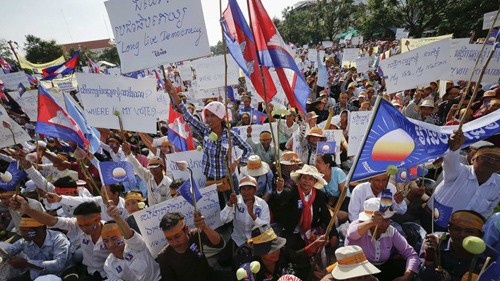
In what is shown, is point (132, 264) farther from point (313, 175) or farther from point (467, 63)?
point (467, 63)

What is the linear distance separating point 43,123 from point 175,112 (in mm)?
1963

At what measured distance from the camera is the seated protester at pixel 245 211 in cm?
333

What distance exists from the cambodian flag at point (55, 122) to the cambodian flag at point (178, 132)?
1559 mm

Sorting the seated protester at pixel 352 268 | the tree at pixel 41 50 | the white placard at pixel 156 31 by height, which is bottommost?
the seated protester at pixel 352 268

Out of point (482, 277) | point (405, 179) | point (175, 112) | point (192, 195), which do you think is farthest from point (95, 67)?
point (482, 277)

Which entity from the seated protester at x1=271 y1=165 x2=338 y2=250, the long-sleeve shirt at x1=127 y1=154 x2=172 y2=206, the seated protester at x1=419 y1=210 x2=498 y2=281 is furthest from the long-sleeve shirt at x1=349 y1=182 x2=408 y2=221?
the long-sleeve shirt at x1=127 y1=154 x2=172 y2=206

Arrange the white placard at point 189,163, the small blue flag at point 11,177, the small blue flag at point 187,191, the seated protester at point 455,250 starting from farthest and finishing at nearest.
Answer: the white placard at point 189,163
the small blue flag at point 11,177
the small blue flag at point 187,191
the seated protester at point 455,250

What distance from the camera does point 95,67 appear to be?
13117 millimetres

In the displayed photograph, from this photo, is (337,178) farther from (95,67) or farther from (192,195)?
(95,67)

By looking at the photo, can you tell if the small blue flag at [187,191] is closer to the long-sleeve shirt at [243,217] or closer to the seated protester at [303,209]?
the long-sleeve shirt at [243,217]

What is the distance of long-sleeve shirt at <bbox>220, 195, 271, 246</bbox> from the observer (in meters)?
3.38

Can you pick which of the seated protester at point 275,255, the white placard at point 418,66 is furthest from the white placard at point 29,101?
the white placard at point 418,66

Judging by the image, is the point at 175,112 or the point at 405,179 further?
the point at 175,112

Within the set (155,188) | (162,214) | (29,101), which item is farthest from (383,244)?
(29,101)
